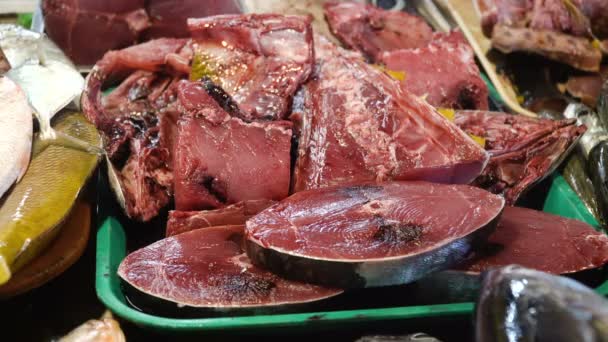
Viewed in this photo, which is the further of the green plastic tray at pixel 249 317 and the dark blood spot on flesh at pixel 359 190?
the dark blood spot on flesh at pixel 359 190

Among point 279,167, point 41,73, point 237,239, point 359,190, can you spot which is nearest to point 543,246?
point 359,190

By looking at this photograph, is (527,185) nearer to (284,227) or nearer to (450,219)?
(450,219)

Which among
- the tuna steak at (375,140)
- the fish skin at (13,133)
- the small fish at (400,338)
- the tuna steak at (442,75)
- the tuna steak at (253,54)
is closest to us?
the small fish at (400,338)

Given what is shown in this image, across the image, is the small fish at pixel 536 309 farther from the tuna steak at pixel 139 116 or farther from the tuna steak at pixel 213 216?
the tuna steak at pixel 139 116

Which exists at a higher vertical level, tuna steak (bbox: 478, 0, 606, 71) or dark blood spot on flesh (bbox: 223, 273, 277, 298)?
tuna steak (bbox: 478, 0, 606, 71)

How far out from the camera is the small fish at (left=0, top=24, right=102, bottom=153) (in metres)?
2.07

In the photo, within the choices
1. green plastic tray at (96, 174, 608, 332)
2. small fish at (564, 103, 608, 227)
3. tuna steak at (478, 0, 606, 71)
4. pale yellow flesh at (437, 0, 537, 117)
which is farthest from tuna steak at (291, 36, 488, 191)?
tuna steak at (478, 0, 606, 71)

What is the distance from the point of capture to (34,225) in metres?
1.68

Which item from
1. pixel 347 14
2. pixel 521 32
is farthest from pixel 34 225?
pixel 521 32

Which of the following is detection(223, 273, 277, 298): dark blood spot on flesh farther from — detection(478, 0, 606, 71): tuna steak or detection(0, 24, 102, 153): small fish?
detection(478, 0, 606, 71): tuna steak

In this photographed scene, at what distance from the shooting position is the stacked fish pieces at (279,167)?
1687 millimetres

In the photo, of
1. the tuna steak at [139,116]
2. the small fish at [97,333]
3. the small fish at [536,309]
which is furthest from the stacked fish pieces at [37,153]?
the small fish at [536,309]

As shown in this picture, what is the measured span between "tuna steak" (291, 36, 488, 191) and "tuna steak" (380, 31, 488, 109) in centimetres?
56

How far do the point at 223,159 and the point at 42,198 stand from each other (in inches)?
25.3
